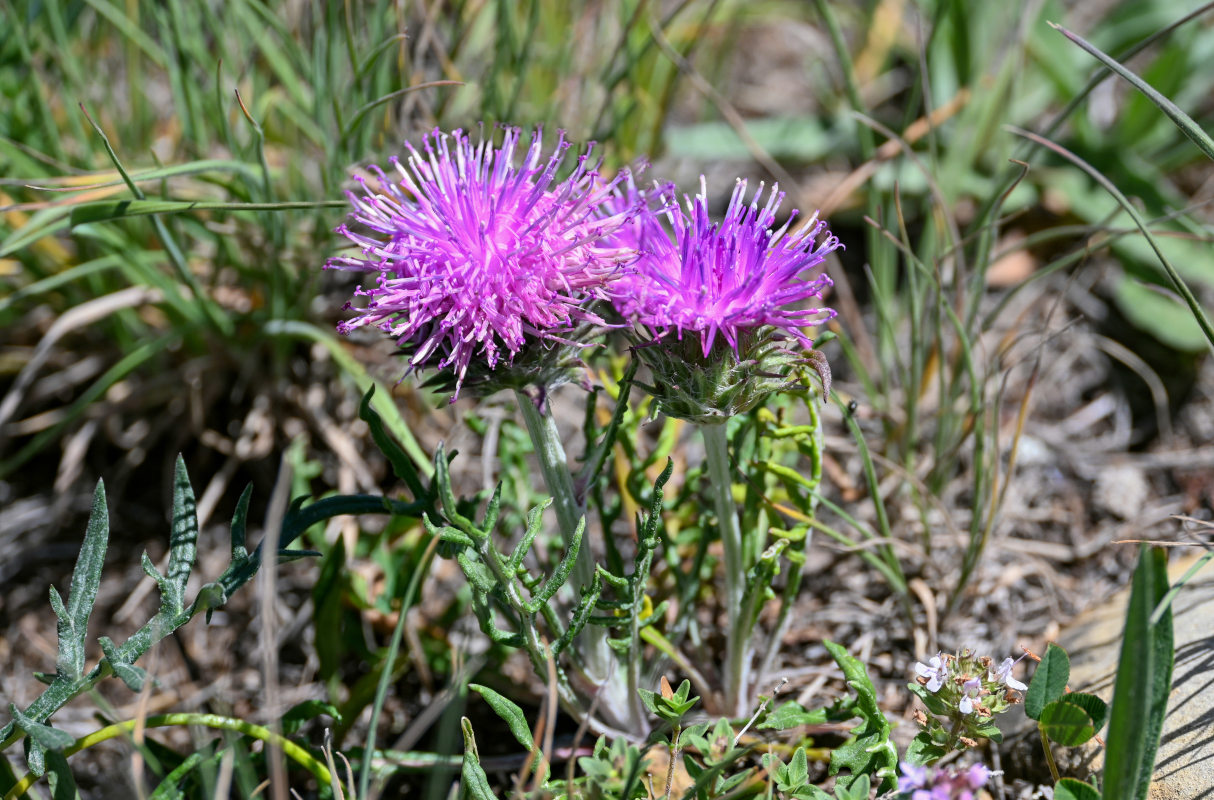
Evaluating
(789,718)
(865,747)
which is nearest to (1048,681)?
(865,747)

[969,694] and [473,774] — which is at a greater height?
[969,694]

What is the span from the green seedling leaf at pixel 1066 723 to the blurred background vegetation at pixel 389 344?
0.51m

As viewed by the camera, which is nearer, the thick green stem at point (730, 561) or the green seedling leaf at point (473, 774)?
the green seedling leaf at point (473, 774)

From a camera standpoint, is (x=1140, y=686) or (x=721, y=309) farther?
(x=721, y=309)

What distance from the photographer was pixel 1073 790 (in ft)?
4.95

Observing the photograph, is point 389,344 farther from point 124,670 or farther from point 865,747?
point 865,747

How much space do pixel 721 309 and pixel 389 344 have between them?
1.66m

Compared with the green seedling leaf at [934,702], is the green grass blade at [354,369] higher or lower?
higher

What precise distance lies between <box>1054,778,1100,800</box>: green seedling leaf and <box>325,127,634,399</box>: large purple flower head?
1045mm

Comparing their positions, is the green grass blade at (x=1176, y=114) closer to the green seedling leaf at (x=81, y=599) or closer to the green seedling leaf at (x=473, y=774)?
the green seedling leaf at (x=473, y=774)

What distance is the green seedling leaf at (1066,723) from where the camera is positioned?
157 centimetres

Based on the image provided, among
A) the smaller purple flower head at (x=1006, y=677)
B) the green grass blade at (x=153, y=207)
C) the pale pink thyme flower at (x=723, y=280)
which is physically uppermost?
the pale pink thyme flower at (x=723, y=280)

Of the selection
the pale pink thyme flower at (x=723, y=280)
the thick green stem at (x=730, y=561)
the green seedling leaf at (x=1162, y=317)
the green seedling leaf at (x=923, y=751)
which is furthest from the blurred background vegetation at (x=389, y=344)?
the pale pink thyme flower at (x=723, y=280)

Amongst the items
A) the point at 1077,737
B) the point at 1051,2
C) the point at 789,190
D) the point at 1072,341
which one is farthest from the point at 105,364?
the point at 1051,2
